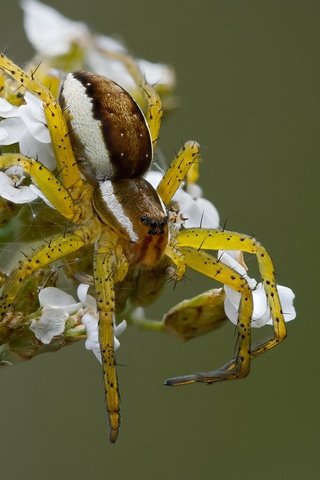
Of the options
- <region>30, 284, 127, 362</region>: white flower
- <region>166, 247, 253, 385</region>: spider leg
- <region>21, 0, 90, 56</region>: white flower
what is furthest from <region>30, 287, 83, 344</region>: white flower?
<region>21, 0, 90, 56</region>: white flower

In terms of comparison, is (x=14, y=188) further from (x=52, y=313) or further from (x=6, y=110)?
(x=52, y=313)

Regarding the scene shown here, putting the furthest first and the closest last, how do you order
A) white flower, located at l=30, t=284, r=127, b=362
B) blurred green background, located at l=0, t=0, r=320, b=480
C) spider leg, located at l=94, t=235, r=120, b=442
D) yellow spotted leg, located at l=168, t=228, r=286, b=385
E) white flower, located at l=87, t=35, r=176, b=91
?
blurred green background, located at l=0, t=0, r=320, b=480 < white flower, located at l=87, t=35, r=176, b=91 < yellow spotted leg, located at l=168, t=228, r=286, b=385 < white flower, located at l=30, t=284, r=127, b=362 < spider leg, located at l=94, t=235, r=120, b=442

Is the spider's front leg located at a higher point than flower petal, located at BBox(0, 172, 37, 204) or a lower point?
lower

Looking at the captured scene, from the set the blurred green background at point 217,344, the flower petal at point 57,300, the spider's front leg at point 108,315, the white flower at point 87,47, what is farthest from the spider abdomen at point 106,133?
the blurred green background at point 217,344

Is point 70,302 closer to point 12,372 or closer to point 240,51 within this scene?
point 12,372

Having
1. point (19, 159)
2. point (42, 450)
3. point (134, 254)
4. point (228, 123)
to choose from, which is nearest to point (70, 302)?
point (134, 254)

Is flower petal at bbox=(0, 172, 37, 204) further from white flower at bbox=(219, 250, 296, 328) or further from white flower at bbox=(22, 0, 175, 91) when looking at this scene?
white flower at bbox=(22, 0, 175, 91)
